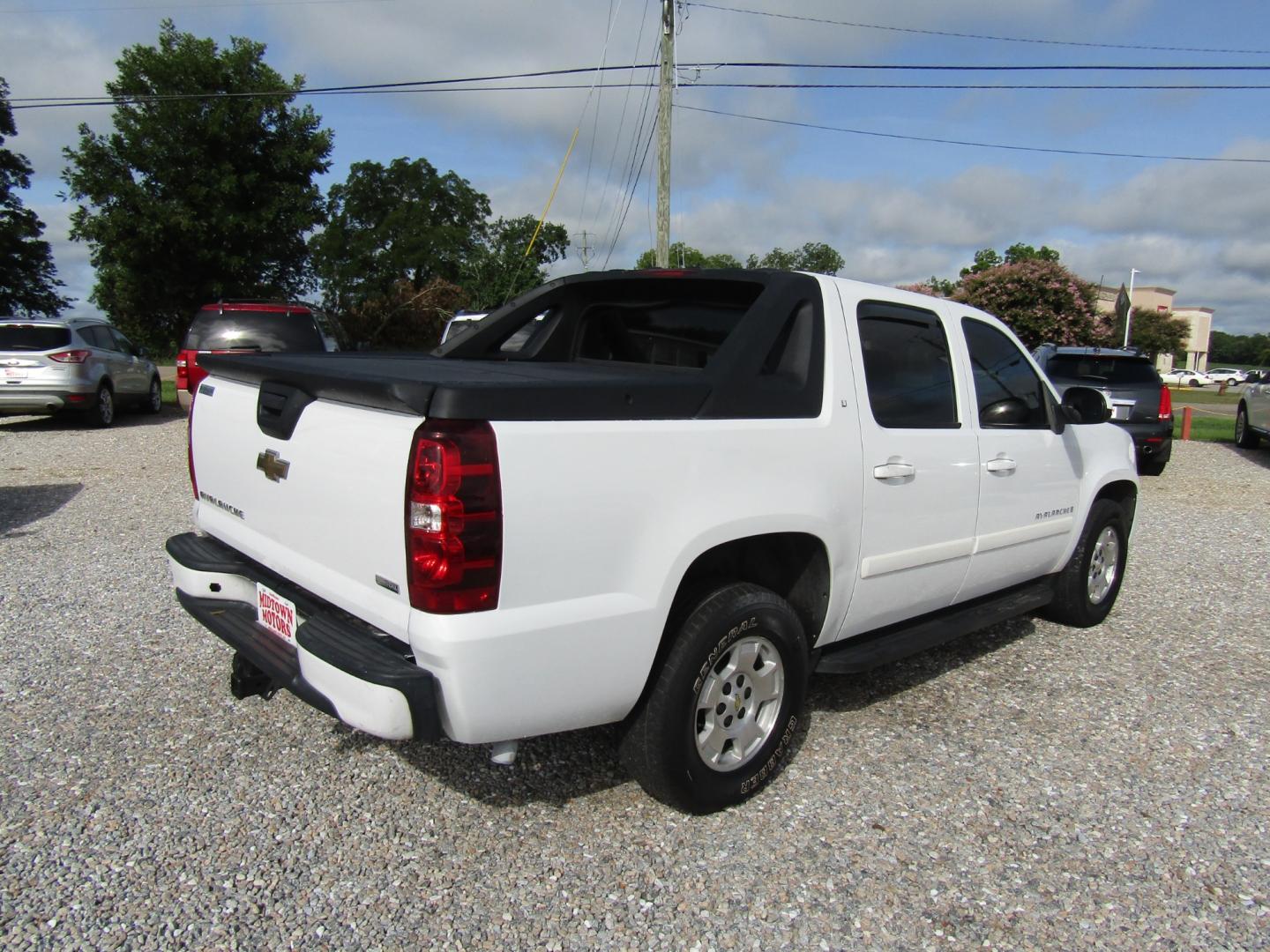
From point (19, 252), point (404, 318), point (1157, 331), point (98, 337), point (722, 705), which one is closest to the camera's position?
point (722, 705)

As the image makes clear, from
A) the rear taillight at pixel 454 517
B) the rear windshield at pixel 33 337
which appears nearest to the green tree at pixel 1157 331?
the rear windshield at pixel 33 337

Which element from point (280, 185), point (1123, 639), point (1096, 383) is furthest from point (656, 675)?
point (280, 185)

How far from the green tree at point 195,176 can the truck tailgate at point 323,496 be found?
2081 centimetres

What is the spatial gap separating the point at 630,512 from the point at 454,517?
1.71 ft

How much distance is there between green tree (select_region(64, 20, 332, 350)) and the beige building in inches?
3295

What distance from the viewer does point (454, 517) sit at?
241cm

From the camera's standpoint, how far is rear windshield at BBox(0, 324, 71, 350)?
1286 centimetres

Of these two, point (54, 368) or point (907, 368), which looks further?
point (54, 368)

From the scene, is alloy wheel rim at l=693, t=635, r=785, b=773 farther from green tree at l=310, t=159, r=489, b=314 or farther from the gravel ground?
green tree at l=310, t=159, r=489, b=314

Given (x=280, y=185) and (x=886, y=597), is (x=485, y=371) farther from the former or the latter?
(x=280, y=185)

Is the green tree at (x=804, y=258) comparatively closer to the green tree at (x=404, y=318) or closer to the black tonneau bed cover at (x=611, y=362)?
the green tree at (x=404, y=318)

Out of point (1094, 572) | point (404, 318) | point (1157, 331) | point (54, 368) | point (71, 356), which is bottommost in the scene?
point (1094, 572)

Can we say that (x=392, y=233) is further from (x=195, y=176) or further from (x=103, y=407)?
(x=103, y=407)

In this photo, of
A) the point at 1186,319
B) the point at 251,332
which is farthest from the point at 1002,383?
the point at 1186,319
